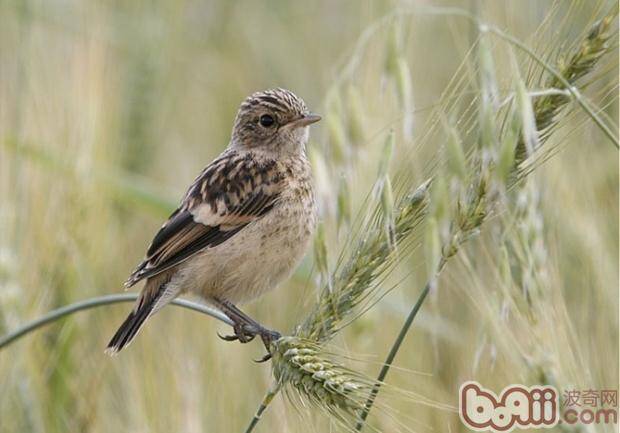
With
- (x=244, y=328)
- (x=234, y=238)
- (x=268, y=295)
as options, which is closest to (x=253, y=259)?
(x=234, y=238)

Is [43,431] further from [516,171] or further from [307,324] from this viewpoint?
[516,171]

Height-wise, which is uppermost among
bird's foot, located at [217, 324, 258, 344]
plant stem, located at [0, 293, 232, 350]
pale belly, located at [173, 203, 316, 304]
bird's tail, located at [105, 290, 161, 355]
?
pale belly, located at [173, 203, 316, 304]

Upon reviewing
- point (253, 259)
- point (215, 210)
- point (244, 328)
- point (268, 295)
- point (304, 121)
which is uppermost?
point (304, 121)

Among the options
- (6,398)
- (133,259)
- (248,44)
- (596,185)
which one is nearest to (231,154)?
(133,259)

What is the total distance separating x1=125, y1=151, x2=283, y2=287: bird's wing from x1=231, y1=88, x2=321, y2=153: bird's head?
0.15 metres

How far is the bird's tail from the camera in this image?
12.4 feet

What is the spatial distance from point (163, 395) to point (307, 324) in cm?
110

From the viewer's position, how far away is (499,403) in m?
3.39

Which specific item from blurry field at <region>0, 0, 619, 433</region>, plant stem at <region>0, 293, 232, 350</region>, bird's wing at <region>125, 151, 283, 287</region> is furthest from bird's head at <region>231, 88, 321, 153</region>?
plant stem at <region>0, 293, 232, 350</region>

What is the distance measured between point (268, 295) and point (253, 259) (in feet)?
3.17

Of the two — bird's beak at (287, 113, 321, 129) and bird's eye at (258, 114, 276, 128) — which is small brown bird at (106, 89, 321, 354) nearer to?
bird's beak at (287, 113, 321, 129)

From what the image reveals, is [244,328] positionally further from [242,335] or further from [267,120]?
[267,120]

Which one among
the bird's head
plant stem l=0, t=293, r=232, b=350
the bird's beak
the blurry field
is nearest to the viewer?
the blurry field

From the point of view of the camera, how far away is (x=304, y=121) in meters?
4.44
